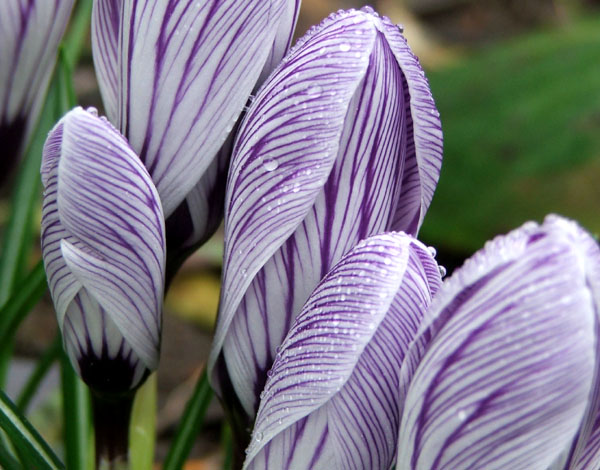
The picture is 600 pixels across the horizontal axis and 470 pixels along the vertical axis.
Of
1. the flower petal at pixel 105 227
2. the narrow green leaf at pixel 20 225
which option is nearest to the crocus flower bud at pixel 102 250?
the flower petal at pixel 105 227

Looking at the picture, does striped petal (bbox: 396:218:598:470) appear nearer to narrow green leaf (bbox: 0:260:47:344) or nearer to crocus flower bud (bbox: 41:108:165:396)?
crocus flower bud (bbox: 41:108:165:396)

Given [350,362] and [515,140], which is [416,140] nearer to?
[350,362]

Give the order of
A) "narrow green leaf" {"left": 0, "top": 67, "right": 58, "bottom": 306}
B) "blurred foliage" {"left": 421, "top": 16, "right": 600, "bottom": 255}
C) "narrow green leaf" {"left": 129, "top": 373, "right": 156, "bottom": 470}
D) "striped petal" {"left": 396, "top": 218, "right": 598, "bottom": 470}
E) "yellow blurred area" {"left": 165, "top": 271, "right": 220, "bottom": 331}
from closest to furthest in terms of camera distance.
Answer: "striped petal" {"left": 396, "top": 218, "right": 598, "bottom": 470}, "narrow green leaf" {"left": 129, "top": 373, "right": 156, "bottom": 470}, "narrow green leaf" {"left": 0, "top": 67, "right": 58, "bottom": 306}, "yellow blurred area" {"left": 165, "top": 271, "right": 220, "bottom": 331}, "blurred foliage" {"left": 421, "top": 16, "right": 600, "bottom": 255}

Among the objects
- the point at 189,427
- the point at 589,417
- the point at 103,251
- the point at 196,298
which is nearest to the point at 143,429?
the point at 189,427

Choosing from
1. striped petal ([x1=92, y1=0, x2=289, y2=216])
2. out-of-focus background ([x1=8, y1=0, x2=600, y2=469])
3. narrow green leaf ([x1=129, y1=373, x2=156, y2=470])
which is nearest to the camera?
striped petal ([x1=92, y1=0, x2=289, y2=216])

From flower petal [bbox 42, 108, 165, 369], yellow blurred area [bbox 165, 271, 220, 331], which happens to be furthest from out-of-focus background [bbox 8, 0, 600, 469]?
flower petal [bbox 42, 108, 165, 369]

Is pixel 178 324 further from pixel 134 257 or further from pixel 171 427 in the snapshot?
pixel 134 257

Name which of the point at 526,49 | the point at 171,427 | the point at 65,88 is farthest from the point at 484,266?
the point at 526,49
